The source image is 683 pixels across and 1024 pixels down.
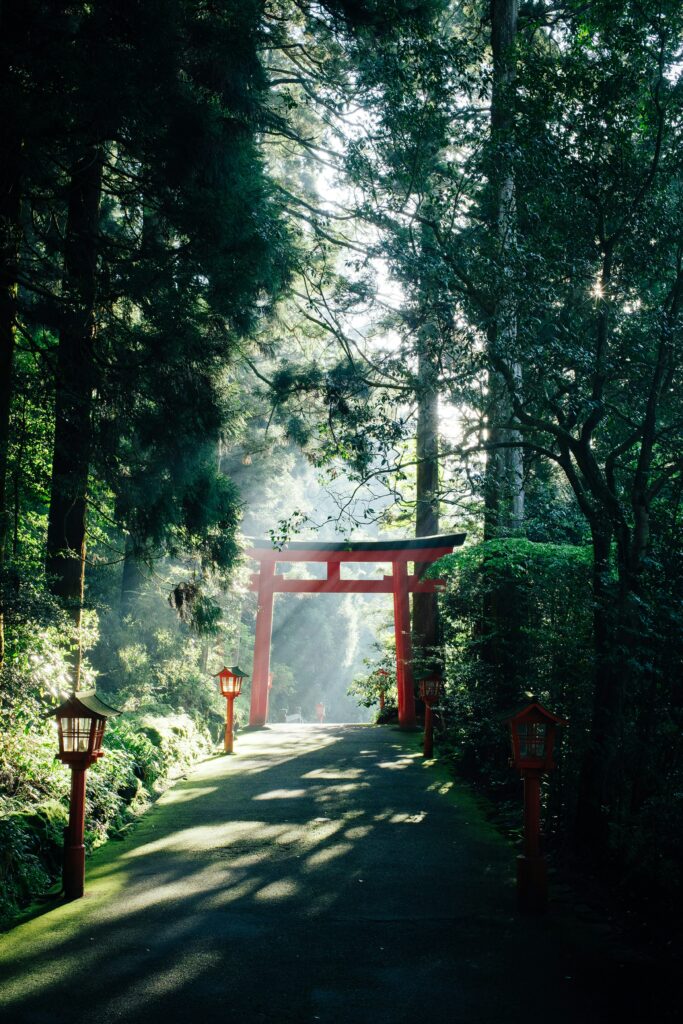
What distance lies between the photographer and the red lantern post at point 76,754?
15.3 feet

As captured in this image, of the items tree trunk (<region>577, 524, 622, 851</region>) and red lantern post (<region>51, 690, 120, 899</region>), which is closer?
red lantern post (<region>51, 690, 120, 899</region>)

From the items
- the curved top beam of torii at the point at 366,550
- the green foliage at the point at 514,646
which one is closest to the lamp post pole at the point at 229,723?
the curved top beam of torii at the point at 366,550

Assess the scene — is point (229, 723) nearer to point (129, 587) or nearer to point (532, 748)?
point (532, 748)

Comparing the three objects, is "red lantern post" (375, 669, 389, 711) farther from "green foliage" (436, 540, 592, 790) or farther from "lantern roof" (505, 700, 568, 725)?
"lantern roof" (505, 700, 568, 725)

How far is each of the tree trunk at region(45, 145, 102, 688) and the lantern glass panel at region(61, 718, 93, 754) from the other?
1786 millimetres

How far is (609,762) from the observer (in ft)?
15.8

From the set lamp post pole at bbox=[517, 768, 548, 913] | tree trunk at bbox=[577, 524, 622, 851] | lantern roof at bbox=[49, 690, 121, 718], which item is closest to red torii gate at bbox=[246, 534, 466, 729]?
tree trunk at bbox=[577, 524, 622, 851]

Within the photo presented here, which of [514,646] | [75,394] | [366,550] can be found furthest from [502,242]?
[366,550]

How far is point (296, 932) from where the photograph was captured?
409 cm

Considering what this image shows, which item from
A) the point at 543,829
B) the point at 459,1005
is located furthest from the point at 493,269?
the point at 459,1005

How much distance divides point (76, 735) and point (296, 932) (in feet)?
6.00

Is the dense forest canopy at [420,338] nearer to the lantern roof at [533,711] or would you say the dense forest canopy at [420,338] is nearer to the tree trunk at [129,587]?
the lantern roof at [533,711]

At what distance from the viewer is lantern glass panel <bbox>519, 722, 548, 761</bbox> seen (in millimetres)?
4679

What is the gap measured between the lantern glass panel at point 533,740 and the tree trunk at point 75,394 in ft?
13.1
